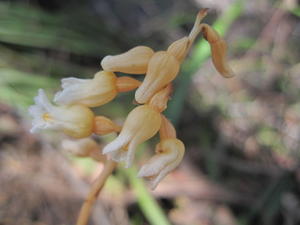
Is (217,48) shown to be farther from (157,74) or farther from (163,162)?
(163,162)

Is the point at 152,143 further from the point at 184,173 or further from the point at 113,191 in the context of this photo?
the point at 113,191

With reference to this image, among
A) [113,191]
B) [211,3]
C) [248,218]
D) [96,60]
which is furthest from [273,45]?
[113,191]

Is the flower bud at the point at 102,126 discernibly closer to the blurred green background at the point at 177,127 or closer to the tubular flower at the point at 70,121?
the tubular flower at the point at 70,121

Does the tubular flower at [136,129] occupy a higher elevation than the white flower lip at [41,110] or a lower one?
higher

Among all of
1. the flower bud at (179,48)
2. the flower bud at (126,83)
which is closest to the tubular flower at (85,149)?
the flower bud at (126,83)

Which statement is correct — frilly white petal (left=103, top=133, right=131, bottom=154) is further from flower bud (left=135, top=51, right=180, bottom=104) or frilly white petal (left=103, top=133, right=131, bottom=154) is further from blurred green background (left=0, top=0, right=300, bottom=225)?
blurred green background (left=0, top=0, right=300, bottom=225)
